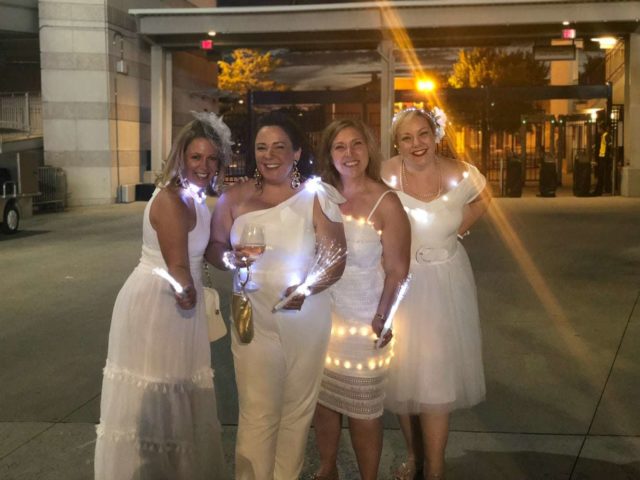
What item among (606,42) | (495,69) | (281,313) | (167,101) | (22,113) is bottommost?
(281,313)

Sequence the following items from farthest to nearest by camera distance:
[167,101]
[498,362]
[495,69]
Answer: [495,69]
[167,101]
[498,362]

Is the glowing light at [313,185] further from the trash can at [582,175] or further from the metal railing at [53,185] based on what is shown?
the trash can at [582,175]

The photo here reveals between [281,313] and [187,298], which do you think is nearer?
[281,313]

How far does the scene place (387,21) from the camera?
73.6ft

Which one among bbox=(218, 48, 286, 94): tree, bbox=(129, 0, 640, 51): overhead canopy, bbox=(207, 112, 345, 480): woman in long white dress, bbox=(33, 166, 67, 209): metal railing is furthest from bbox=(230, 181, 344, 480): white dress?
bbox=(218, 48, 286, 94): tree

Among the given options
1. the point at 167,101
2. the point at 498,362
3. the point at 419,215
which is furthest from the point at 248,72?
the point at 419,215

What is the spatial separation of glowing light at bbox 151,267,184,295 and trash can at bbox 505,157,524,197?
19.9 m

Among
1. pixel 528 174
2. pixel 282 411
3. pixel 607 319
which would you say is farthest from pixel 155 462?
pixel 528 174

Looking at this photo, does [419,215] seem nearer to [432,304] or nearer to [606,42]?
[432,304]

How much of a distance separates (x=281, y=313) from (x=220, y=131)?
930 mm

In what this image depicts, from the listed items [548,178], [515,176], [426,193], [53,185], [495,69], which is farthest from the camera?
[495,69]

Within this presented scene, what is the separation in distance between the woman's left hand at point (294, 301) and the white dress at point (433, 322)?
738 millimetres

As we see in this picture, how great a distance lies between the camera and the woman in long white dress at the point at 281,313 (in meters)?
3.57

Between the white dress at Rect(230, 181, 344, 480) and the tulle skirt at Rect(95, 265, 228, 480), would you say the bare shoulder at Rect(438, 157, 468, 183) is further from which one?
the tulle skirt at Rect(95, 265, 228, 480)
